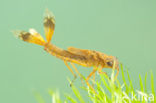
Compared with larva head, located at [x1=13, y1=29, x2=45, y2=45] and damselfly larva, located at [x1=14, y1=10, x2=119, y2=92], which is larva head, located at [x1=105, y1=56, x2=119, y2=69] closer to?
damselfly larva, located at [x1=14, y1=10, x2=119, y2=92]

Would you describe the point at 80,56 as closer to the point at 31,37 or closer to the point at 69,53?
the point at 69,53

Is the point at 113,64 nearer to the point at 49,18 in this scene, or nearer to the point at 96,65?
the point at 96,65

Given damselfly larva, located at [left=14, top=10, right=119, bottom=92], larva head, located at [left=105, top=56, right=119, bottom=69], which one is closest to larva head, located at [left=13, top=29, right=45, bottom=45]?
damselfly larva, located at [left=14, top=10, right=119, bottom=92]

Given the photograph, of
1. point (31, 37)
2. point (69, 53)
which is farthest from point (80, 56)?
point (31, 37)

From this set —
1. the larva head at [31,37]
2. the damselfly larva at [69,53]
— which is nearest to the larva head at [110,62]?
the damselfly larva at [69,53]

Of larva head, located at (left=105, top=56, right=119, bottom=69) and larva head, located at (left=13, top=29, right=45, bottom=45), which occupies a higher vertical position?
larva head, located at (left=13, top=29, right=45, bottom=45)

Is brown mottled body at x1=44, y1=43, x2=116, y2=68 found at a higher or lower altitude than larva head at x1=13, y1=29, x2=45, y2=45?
lower

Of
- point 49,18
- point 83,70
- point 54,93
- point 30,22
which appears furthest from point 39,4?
point 54,93

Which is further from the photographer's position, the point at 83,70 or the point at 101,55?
the point at 83,70
